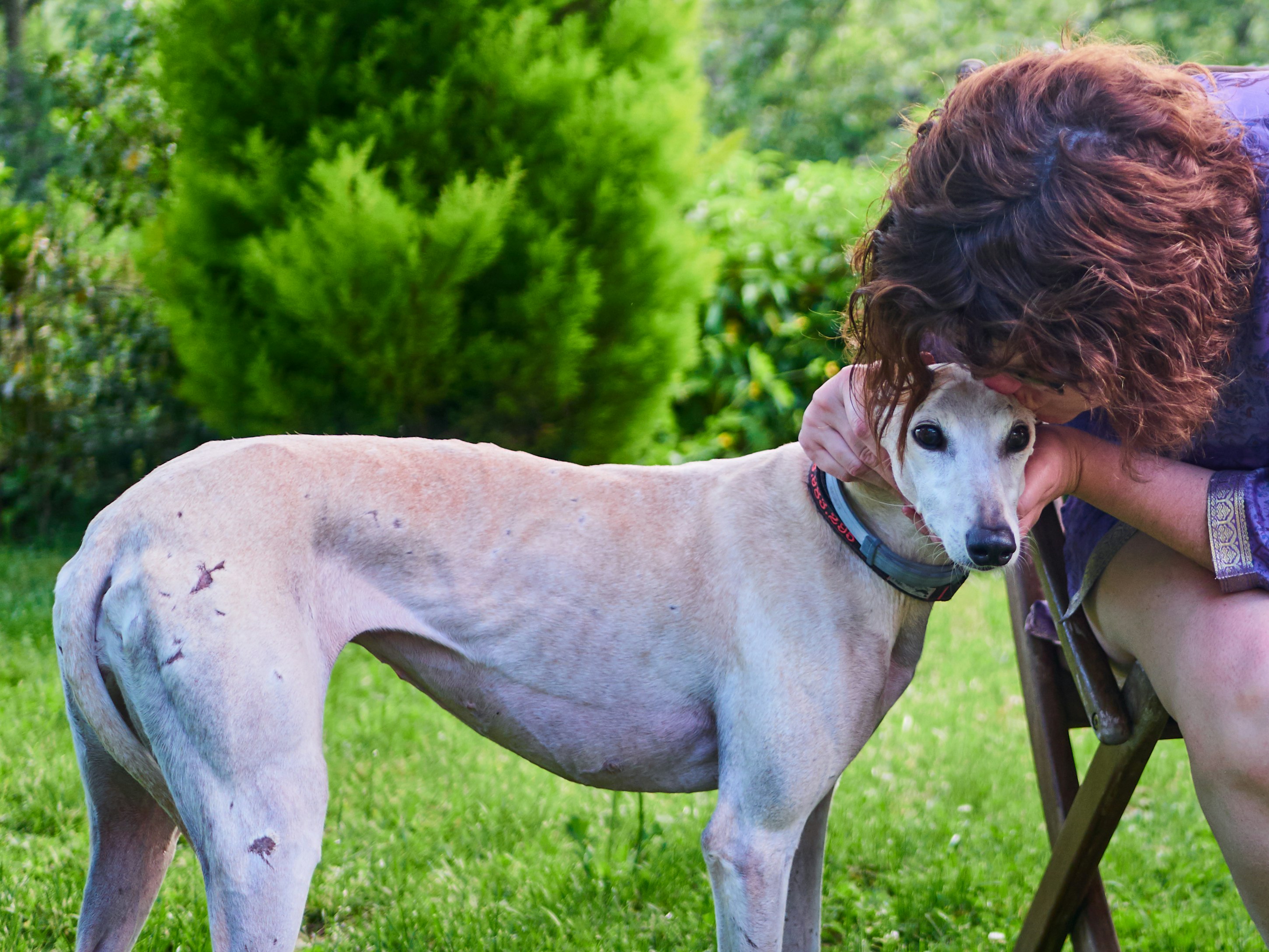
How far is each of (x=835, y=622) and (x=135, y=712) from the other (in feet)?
3.57

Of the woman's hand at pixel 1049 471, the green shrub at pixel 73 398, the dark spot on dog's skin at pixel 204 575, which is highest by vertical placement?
the woman's hand at pixel 1049 471

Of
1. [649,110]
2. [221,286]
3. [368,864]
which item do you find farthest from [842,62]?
[368,864]

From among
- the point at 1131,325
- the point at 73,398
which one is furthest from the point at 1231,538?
the point at 73,398

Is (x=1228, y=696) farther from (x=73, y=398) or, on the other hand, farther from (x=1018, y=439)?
(x=73, y=398)

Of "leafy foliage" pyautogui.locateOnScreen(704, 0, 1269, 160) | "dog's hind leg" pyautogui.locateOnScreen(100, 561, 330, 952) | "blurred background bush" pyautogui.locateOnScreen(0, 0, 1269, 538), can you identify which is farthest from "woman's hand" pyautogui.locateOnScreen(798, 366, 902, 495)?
"leafy foliage" pyautogui.locateOnScreen(704, 0, 1269, 160)

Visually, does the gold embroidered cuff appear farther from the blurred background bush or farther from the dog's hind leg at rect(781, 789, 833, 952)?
the blurred background bush

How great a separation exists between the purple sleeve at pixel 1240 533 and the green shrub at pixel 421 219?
10.5ft

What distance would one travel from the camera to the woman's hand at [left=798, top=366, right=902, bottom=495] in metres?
1.88

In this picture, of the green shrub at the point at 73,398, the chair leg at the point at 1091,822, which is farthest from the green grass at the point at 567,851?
the green shrub at the point at 73,398

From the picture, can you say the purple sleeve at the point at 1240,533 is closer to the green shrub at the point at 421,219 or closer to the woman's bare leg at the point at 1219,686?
the woman's bare leg at the point at 1219,686

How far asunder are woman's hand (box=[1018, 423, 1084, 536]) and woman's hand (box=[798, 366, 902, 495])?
0.21 metres

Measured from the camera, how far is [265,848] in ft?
5.24

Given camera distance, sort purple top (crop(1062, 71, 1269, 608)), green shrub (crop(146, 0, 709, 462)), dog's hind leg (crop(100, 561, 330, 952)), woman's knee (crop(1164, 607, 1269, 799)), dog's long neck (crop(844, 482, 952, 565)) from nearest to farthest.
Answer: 1. dog's hind leg (crop(100, 561, 330, 952))
2. woman's knee (crop(1164, 607, 1269, 799))
3. purple top (crop(1062, 71, 1269, 608))
4. dog's long neck (crop(844, 482, 952, 565))
5. green shrub (crop(146, 0, 709, 462))

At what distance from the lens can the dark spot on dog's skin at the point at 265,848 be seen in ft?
5.23
